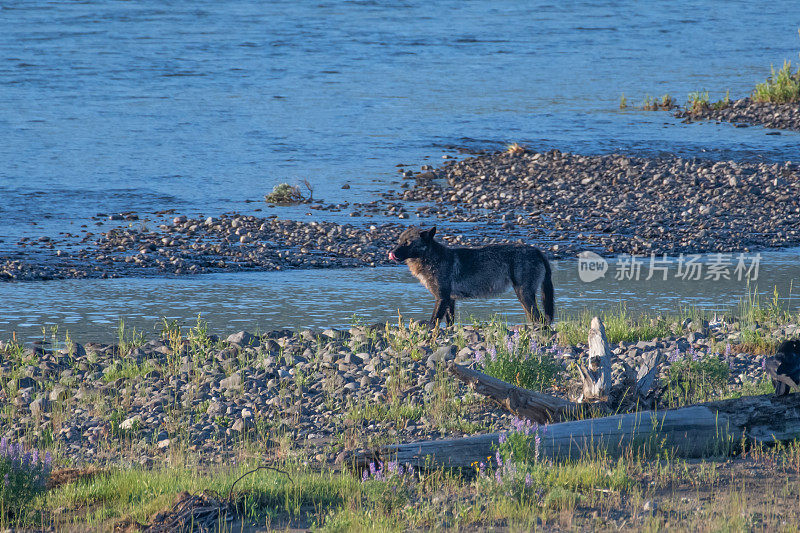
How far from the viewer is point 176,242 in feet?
51.5

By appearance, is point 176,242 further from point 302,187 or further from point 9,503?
point 9,503

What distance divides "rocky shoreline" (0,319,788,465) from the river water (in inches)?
73.5

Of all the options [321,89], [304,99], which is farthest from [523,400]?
[321,89]

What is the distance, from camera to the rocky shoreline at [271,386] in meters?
7.50

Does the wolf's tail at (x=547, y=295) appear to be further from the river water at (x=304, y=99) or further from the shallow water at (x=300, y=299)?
the river water at (x=304, y=99)

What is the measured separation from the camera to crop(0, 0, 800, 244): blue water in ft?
72.0

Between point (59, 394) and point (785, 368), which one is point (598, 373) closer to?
point (785, 368)

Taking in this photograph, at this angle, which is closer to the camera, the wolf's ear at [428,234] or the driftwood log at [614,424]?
the driftwood log at [614,424]

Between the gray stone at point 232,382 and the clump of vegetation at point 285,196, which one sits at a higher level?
the clump of vegetation at point 285,196

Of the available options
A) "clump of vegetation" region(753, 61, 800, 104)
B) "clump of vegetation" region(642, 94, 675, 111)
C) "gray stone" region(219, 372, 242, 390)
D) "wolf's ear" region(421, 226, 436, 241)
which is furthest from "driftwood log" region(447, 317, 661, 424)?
"clump of vegetation" region(642, 94, 675, 111)

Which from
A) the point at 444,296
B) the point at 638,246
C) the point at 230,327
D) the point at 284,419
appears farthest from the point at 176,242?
the point at 284,419

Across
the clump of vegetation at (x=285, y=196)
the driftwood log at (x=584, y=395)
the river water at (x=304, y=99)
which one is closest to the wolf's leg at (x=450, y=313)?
the river water at (x=304, y=99)

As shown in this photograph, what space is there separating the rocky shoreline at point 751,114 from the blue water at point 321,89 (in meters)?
0.80

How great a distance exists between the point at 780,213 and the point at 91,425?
13275 mm
